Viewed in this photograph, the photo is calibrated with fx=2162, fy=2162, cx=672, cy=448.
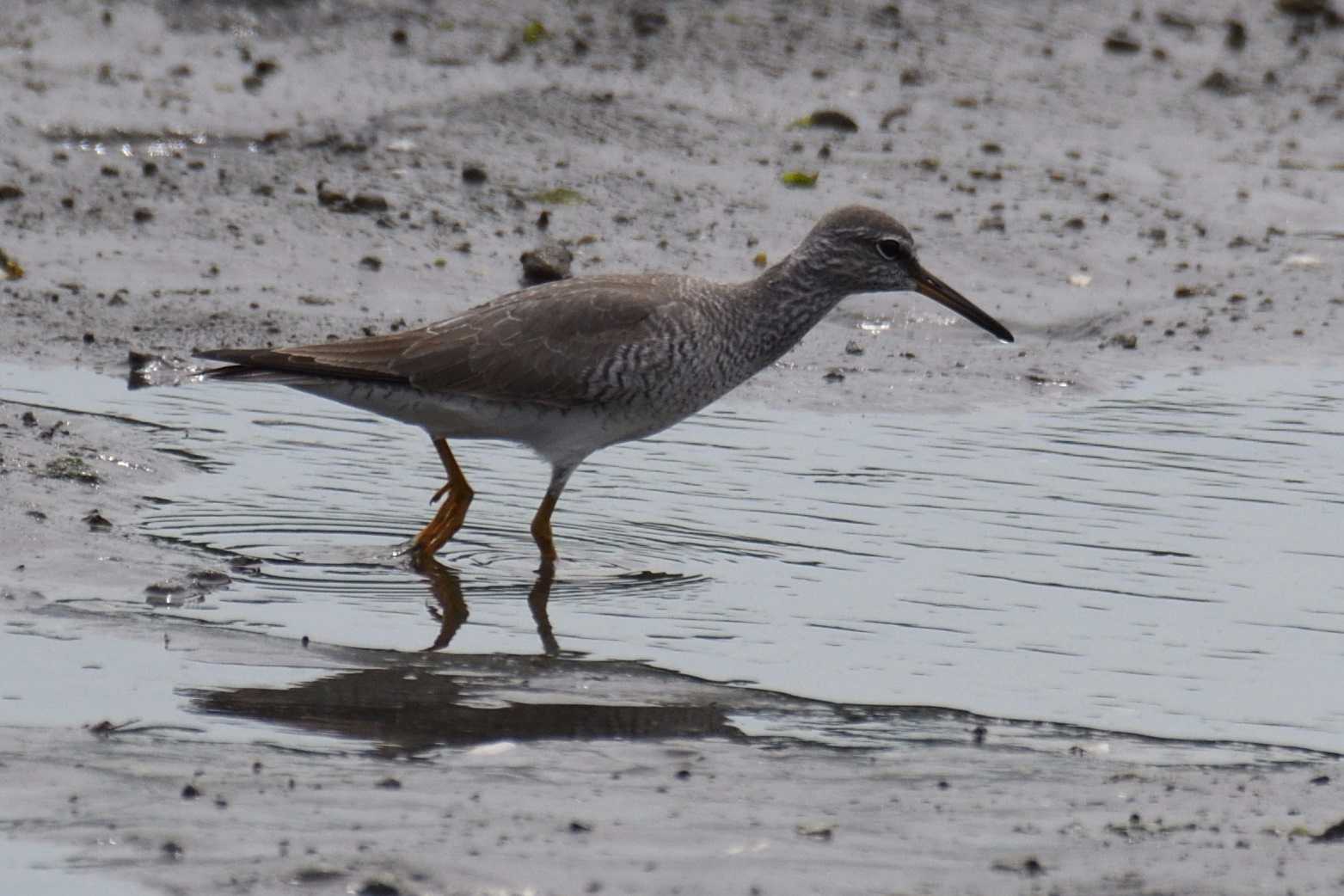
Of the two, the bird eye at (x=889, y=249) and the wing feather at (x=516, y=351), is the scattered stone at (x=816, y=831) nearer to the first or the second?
the wing feather at (x=516, y=351)

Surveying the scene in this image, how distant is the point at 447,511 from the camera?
9047 millimetres

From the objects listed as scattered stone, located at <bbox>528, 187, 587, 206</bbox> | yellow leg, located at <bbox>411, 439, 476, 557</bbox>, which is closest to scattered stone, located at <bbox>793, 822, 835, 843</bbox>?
yellow leg, located at <bbox>411, 439, 476, 557</bbox>

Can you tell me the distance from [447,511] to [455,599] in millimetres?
745

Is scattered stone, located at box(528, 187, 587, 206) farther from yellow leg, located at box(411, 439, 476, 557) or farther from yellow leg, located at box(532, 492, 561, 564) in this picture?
yellow leg, located at box(532, 492, 561, 564)

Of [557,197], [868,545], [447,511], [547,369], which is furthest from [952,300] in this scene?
[557,197]

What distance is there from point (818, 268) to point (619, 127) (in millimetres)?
4901

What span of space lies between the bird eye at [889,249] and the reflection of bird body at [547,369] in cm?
72

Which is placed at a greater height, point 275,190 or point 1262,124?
point 1262,124

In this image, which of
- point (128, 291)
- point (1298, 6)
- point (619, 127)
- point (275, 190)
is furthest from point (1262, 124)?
point (128, 291)

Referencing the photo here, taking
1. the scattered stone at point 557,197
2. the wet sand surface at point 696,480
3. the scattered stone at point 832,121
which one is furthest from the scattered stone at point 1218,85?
the scattered stone at point 557,197

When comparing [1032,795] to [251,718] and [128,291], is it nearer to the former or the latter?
[251,718]

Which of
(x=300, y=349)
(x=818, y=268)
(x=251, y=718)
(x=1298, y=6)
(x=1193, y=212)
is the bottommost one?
(x=251, y=718)

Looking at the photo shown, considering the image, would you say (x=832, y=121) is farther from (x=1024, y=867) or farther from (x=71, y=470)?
(x=1024, y=867)

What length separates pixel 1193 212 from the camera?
14.0m
